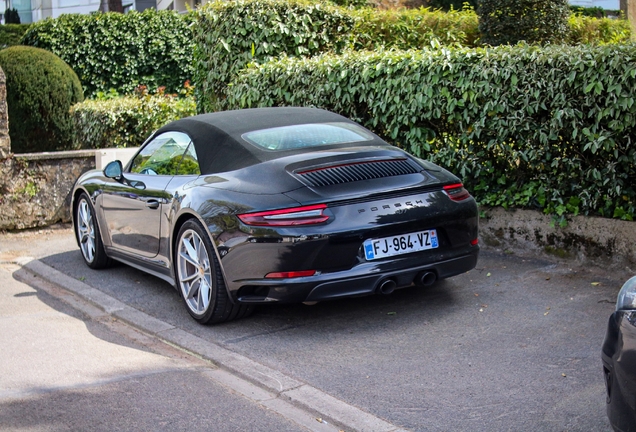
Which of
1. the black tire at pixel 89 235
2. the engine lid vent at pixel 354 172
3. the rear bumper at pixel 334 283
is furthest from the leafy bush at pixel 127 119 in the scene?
the rear bumper at pixel 334 283

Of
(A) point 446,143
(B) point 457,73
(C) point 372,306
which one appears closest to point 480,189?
(A) point 446,143

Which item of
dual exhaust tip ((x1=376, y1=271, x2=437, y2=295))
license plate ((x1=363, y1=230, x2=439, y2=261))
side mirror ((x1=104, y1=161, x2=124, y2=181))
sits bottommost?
dual exhaust tip ((x1=376, y1=271, x2=437, y2=295))

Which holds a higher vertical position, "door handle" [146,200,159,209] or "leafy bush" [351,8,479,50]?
"leafy bush" [351,8,479,50]

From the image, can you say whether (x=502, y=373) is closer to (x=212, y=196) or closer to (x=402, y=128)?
(x=212, y=196)

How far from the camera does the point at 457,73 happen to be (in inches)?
285

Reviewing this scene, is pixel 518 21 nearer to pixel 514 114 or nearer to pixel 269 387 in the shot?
pixel 514 114

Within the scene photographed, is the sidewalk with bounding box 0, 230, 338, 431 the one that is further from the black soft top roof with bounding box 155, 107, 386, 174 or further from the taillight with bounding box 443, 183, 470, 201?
the taillight with bounding box 443, 183, 470, 201

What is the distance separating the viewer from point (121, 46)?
20250 mm

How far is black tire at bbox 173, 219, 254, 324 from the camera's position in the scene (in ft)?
17.6

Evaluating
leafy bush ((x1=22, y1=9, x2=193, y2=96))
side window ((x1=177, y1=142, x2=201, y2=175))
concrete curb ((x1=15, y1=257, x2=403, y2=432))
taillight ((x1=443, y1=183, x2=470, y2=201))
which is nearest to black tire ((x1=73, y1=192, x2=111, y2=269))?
concrete curb ((x1=15, y1=257, x2=403, y2=432))

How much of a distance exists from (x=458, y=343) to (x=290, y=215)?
133cm

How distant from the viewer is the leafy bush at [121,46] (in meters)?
19.6

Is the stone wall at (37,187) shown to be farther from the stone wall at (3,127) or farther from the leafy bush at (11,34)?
the leafy bush at (11,34)

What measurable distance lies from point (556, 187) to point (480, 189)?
78 cm
